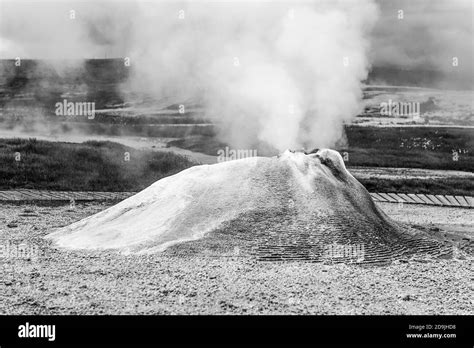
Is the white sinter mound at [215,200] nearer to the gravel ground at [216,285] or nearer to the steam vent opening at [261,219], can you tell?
the steam vent opening at [261,219]

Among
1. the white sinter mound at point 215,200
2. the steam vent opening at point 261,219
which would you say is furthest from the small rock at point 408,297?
the white sinter mound at point 215,200

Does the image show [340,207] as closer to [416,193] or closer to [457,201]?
[457,201]

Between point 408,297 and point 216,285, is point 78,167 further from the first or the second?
point 408,297

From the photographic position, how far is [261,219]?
9.01 meters

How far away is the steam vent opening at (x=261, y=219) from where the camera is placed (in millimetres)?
8656

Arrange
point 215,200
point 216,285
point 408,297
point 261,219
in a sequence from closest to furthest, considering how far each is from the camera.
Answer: point 408,297 < point 216,285 < point 261,219 < point 215,200

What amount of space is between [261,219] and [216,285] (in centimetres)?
202

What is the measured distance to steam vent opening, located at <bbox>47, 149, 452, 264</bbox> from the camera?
8.66m

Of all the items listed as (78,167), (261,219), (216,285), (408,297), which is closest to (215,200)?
(261,219)

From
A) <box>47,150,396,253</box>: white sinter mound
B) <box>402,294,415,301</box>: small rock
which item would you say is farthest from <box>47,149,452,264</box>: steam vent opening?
<box>402,294,415,301</box>: small rock

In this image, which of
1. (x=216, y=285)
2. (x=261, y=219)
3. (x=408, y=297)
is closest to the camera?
(x=408, y=297)
